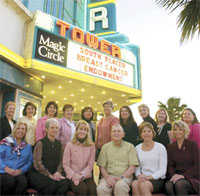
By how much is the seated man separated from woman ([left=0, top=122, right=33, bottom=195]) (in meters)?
1.27

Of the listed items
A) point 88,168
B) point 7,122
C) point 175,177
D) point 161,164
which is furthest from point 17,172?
point 175,177

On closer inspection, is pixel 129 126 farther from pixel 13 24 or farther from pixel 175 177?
pixel 13 24

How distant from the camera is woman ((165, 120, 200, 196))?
9.40 ft

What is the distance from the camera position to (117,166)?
10.5 ft

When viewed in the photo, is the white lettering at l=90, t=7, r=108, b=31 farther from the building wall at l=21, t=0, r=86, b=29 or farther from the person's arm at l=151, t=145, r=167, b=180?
the person's arm at l=151, t=145, r=167, b=180

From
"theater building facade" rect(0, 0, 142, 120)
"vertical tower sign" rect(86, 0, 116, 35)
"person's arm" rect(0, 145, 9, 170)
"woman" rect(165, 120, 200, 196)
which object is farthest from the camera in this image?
"vertical tower sign" rect(86, 0, 116, 35)

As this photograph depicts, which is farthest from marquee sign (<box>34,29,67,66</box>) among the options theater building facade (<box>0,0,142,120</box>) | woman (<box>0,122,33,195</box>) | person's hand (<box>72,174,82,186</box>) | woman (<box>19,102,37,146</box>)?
person's hand (<box>72,174,82,186</box>)

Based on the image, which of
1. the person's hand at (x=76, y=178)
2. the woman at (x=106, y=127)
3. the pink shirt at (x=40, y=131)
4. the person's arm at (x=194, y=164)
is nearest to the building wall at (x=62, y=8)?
the pink shirt at (x=40, y=131)

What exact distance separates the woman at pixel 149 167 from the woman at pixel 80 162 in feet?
2.52

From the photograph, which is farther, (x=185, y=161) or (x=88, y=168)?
(x=88, y=168)

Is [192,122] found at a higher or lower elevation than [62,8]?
lower

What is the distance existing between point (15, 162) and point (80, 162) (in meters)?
1.10

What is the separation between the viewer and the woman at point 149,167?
2.87 metres

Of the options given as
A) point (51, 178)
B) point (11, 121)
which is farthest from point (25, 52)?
point (51, 178)
